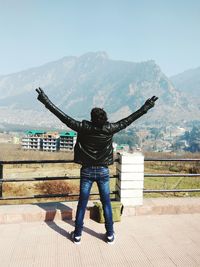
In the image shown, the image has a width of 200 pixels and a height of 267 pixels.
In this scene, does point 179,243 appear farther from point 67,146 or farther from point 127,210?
point 67,146

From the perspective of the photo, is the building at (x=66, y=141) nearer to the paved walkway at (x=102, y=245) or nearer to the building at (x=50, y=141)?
the building at (x=50, y=141)

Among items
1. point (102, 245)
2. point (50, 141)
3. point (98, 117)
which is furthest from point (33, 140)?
point (98, 117)

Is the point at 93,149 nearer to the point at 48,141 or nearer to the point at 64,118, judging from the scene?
the point at 64,118

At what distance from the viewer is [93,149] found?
4.95 m

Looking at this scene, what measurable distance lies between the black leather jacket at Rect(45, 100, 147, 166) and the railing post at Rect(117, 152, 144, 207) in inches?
64.8

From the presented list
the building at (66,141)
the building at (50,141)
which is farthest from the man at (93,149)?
the building at (50,141)

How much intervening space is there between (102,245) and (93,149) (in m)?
1.56

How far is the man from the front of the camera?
486cm

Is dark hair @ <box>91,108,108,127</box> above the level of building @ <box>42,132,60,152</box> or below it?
above

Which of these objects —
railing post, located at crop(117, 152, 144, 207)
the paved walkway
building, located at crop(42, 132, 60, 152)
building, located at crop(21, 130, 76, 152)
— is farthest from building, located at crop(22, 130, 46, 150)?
the paved walkway

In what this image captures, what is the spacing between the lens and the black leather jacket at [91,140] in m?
4.84

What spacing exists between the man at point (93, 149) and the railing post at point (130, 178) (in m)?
1.56

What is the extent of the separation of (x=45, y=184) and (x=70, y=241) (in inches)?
1198

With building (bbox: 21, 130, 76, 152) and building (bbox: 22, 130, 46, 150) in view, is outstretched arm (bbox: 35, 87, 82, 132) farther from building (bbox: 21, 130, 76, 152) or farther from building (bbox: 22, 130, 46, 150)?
building (bbox: 22, 130, 46, 150)
